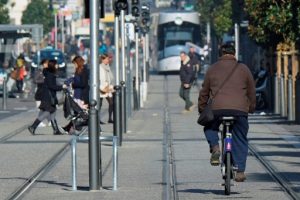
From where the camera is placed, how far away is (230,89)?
1688 centimetres

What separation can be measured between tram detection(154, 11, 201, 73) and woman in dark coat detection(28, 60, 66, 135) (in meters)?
48.3

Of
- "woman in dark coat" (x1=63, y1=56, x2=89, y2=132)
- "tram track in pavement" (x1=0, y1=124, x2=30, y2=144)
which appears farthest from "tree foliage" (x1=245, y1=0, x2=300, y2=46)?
"tram track in pavement" (x1=0, y1=124, x2=30, y2=144)

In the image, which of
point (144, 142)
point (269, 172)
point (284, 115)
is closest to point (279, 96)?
point (284, 115)

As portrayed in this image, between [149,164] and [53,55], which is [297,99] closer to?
[149,164]

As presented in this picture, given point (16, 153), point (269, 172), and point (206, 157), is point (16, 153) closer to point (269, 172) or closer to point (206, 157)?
point (206, 157)

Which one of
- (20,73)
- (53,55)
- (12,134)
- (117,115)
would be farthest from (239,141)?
(53,55)

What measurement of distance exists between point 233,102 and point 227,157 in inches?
27.5

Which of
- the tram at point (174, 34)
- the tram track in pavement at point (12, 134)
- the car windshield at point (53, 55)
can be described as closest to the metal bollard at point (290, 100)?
the tram track in pavement at point (12, 134)

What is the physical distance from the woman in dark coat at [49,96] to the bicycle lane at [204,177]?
3.07m

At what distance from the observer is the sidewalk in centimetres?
1764

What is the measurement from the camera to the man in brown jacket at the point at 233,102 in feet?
55.1

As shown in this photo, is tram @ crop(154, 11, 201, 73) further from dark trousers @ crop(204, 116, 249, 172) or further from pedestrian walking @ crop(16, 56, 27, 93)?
dark trousers @ crop(204, 116, 249, 172)

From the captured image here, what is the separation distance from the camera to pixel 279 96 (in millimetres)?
39719

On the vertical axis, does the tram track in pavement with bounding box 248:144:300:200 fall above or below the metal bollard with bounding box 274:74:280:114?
above
